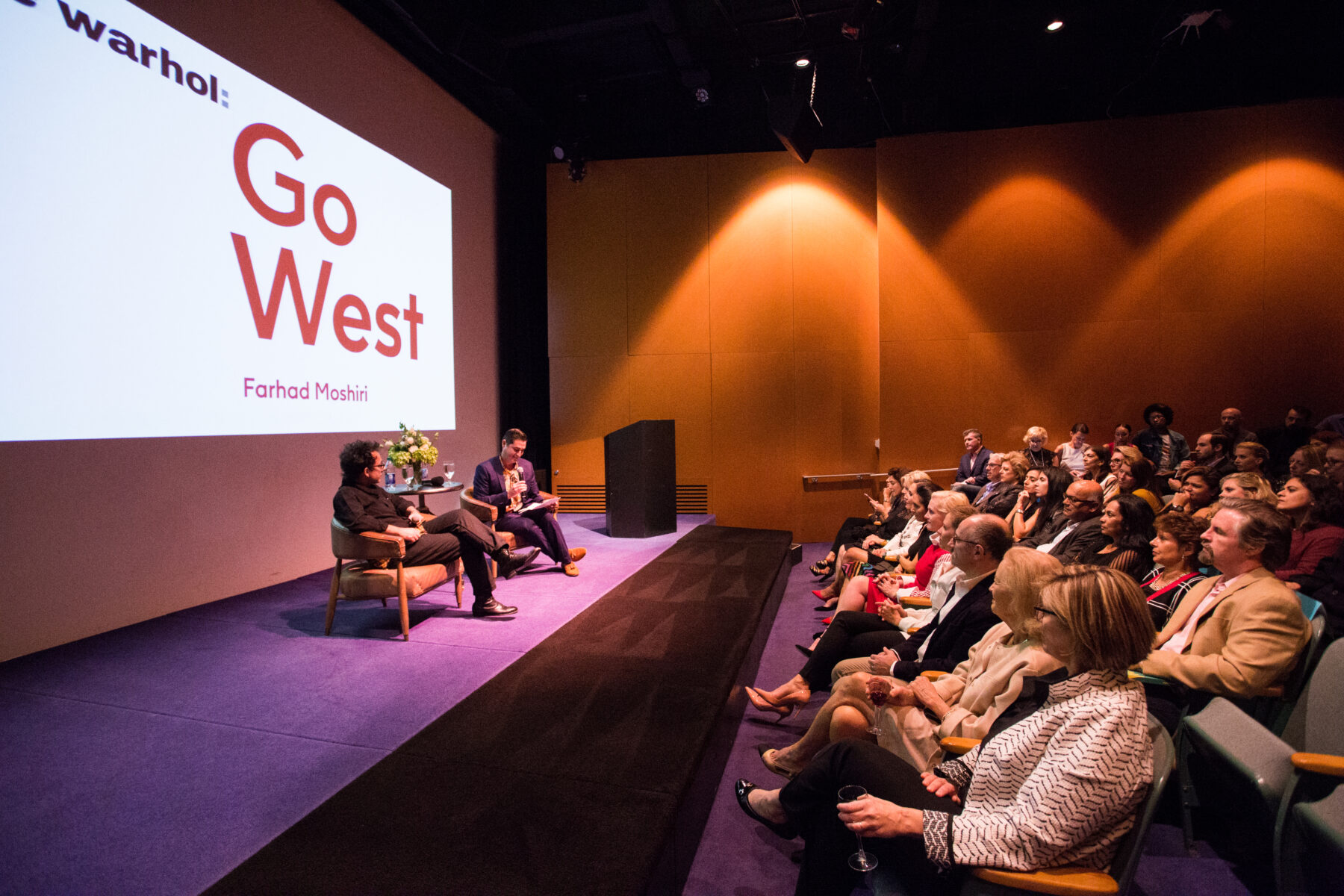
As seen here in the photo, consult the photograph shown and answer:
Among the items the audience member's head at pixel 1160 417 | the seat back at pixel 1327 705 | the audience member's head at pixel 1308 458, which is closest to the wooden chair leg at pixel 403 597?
the seat back at pixel 1327 705

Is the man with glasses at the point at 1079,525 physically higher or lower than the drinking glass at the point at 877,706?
higher

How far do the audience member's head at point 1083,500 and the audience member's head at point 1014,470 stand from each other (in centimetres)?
126

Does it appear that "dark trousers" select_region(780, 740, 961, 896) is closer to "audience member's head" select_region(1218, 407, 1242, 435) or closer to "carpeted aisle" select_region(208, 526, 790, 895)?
"carpeted aisle" select_region(208, 526, 790, 895)

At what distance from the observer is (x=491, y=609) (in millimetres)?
3846

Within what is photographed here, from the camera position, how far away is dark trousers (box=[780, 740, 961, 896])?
1392 mm

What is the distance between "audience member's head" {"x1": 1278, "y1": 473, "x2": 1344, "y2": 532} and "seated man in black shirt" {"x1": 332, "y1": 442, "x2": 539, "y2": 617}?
3850 millimetres

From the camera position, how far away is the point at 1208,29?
630cm

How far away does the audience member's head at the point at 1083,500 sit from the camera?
343 centimetres

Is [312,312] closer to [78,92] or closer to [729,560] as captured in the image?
[78,92]

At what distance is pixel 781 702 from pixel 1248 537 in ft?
5.60

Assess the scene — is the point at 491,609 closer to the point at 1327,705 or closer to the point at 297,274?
the point at 297,274

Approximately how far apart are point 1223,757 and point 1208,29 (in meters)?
7.48

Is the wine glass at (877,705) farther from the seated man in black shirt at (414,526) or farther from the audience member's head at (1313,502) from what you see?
the seated man in black shirt at (414,526)

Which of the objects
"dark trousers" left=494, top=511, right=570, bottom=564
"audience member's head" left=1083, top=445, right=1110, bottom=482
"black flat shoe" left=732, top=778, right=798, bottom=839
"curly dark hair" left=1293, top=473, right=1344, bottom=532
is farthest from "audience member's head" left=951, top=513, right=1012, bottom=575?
"audience member's head" left=1083, top=445, right=1110, bottom=482
